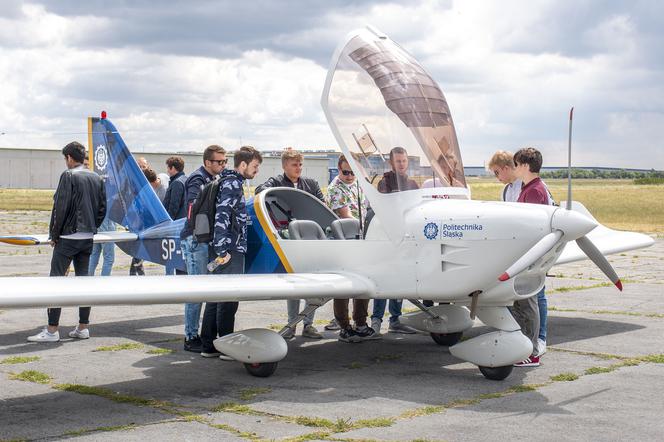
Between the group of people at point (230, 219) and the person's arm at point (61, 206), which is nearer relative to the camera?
the group of people at point (230, 219)

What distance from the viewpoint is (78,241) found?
28.1 ft

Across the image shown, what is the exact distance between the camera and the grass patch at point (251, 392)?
6.36 metres

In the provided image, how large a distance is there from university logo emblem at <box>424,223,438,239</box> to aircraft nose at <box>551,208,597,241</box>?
954mm

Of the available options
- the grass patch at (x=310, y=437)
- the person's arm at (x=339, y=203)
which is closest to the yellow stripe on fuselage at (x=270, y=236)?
the person's arm at (x=339, y=203)

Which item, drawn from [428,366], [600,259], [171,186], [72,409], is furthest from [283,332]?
[171,186]

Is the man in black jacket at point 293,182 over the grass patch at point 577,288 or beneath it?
over

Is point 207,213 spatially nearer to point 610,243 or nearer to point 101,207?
point 101,207

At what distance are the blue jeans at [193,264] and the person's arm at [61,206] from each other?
1289 mm

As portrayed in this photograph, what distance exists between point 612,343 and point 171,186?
5663mm

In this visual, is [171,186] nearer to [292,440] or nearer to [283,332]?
[283,332]

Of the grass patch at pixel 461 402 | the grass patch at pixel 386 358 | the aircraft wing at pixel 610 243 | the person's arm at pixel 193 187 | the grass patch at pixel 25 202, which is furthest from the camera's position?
the grass patch at pixel 25 202

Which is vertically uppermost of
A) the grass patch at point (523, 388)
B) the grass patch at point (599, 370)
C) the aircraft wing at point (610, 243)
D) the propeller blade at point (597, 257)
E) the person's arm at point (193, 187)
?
the person's arm at point (193, 187)

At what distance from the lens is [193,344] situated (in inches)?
325

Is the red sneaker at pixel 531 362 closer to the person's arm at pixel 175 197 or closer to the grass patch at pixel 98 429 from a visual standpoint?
the grass patch at pixel 98 429
